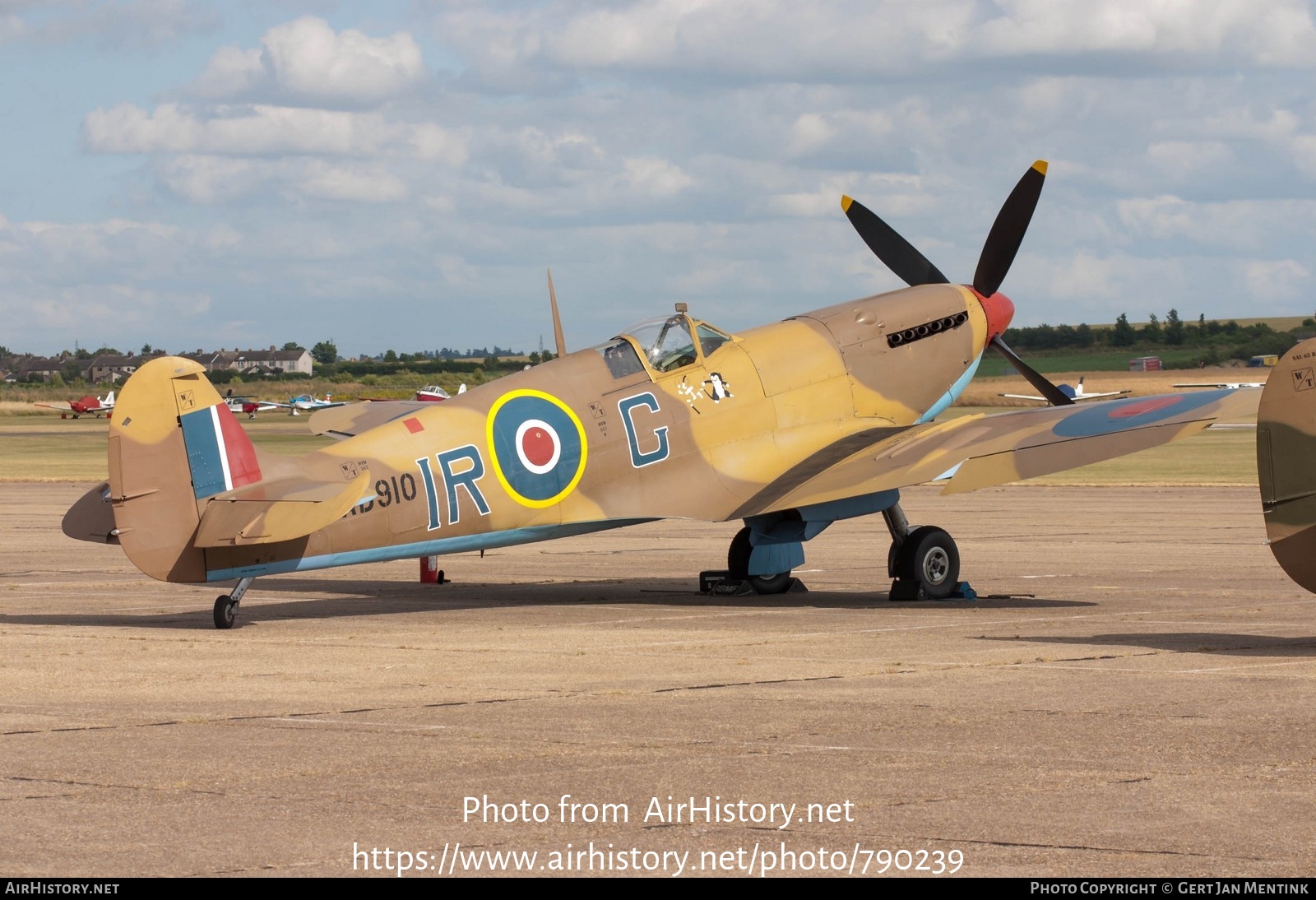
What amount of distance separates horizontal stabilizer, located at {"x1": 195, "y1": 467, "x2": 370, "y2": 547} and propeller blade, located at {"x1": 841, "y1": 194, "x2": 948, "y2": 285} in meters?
9.28

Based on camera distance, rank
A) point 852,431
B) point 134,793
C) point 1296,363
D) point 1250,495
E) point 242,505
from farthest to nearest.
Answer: point 1250,495 < point 852,431 < point 242,505 < point 1296,363 < point 134,793

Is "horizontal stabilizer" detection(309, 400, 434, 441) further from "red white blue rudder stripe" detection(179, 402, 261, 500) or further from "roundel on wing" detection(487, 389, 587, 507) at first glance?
"red white blue rudder stripe" detection(179, 402, 261, 500)

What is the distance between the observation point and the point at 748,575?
17859 mm

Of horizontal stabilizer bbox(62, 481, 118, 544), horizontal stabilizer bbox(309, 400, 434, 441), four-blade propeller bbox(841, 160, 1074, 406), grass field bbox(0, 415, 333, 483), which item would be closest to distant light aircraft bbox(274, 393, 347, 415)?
grass field bbox(0, 415, 333, 483)

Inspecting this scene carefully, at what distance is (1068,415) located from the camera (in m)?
16.5

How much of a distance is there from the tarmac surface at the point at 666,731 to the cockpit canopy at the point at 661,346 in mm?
2422

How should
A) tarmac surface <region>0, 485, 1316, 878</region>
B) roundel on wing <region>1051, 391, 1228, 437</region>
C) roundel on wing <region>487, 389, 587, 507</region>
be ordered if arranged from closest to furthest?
tarmac surface <region>0, 485, 1316, 878</region>, roundel on wing <region>487, 389, 587, 507</region>, roundel on wing <region>1051, 391, 1228, 437</region>

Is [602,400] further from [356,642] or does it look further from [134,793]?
[134,793]

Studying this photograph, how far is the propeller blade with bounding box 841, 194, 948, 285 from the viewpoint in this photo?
2064 cm

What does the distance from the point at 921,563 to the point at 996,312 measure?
4.58 meters

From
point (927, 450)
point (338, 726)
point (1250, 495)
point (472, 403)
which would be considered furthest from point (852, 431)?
point (1250, 495)

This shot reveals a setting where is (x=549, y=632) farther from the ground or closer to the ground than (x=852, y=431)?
Answer: closer to the ground

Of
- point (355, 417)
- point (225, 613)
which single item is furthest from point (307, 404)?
point (225, 613)

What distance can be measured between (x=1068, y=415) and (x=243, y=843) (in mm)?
11492
